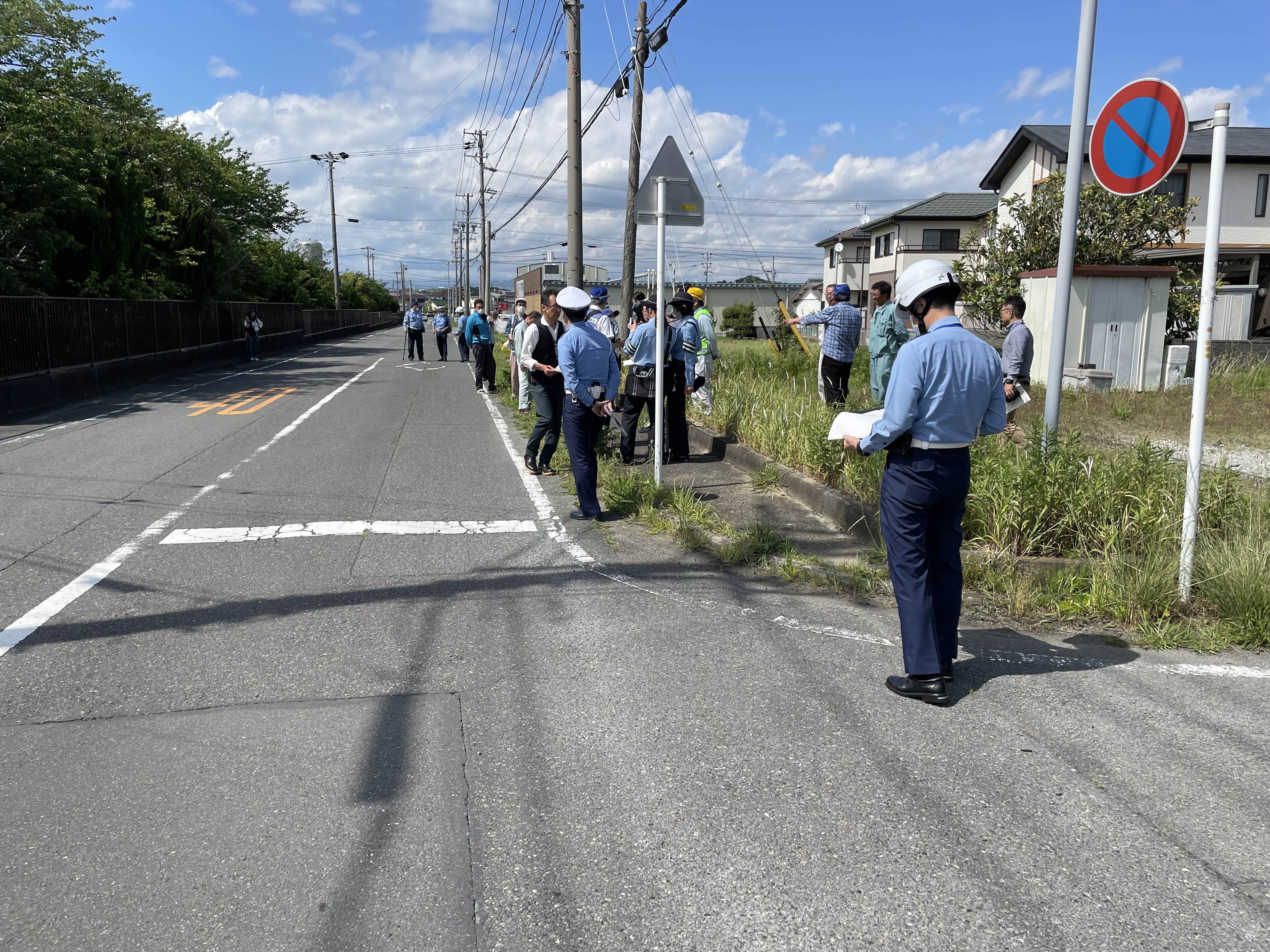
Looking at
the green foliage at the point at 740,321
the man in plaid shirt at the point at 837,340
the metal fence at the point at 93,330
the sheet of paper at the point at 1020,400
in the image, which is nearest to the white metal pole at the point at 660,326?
the man in plaid shirt at the point at 837,340

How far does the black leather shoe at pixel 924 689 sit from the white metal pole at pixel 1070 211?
10.4 ft

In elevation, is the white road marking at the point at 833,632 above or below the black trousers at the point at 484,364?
below

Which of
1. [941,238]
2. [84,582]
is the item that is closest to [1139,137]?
[84,582]

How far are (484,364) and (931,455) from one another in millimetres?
16263

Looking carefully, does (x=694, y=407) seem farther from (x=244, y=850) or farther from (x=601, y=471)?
(x=244, y=850)

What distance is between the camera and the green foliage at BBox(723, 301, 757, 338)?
61.2m

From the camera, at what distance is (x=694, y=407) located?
12.8m

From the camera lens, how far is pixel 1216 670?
4566mm

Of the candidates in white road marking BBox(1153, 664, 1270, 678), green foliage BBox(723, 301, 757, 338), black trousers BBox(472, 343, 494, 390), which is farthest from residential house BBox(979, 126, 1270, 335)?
green foliage BBox(723, 301, 757, 338)

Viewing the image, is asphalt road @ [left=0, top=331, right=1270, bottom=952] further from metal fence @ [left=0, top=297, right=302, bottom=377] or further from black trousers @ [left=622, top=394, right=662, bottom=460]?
metal fence @ [left=0, top=297, right=302, bottom=377]

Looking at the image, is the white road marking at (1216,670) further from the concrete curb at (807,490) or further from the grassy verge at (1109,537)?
the concrete curb at (807,490)

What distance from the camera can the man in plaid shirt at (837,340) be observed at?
10.1 m

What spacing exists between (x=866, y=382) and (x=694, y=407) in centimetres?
340

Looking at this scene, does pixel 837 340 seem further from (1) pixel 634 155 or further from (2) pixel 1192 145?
(2) pixel 1192 145
